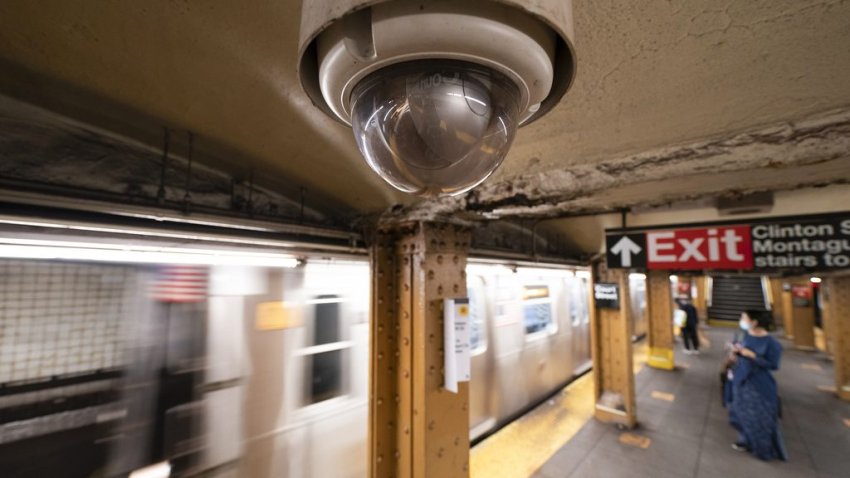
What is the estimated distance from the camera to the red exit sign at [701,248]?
261cm

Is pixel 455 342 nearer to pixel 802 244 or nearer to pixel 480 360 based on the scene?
pixel 802 244

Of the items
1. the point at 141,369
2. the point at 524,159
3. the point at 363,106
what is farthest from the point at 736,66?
the point at 141,369

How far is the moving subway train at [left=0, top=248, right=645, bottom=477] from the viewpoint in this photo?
2.09 meters

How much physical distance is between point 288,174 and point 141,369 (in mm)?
1771

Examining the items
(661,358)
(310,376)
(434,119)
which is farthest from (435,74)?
(661,358)

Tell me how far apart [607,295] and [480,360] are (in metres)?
2.70

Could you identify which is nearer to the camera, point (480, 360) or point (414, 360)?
point (414, 360)

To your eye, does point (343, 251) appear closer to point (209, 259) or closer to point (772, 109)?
point (209, 259)

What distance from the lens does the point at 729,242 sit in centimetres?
265

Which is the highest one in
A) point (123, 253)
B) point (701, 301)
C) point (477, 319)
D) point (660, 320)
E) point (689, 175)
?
point (689, 175)

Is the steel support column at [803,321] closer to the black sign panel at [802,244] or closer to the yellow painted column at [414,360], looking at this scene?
the black sign panel at [802,244]

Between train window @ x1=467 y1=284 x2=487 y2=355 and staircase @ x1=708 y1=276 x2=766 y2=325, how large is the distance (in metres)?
20.8

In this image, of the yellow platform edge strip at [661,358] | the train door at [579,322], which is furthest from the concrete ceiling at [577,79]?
the yellow platform edge strip at [661,358]

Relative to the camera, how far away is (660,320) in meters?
9.76
